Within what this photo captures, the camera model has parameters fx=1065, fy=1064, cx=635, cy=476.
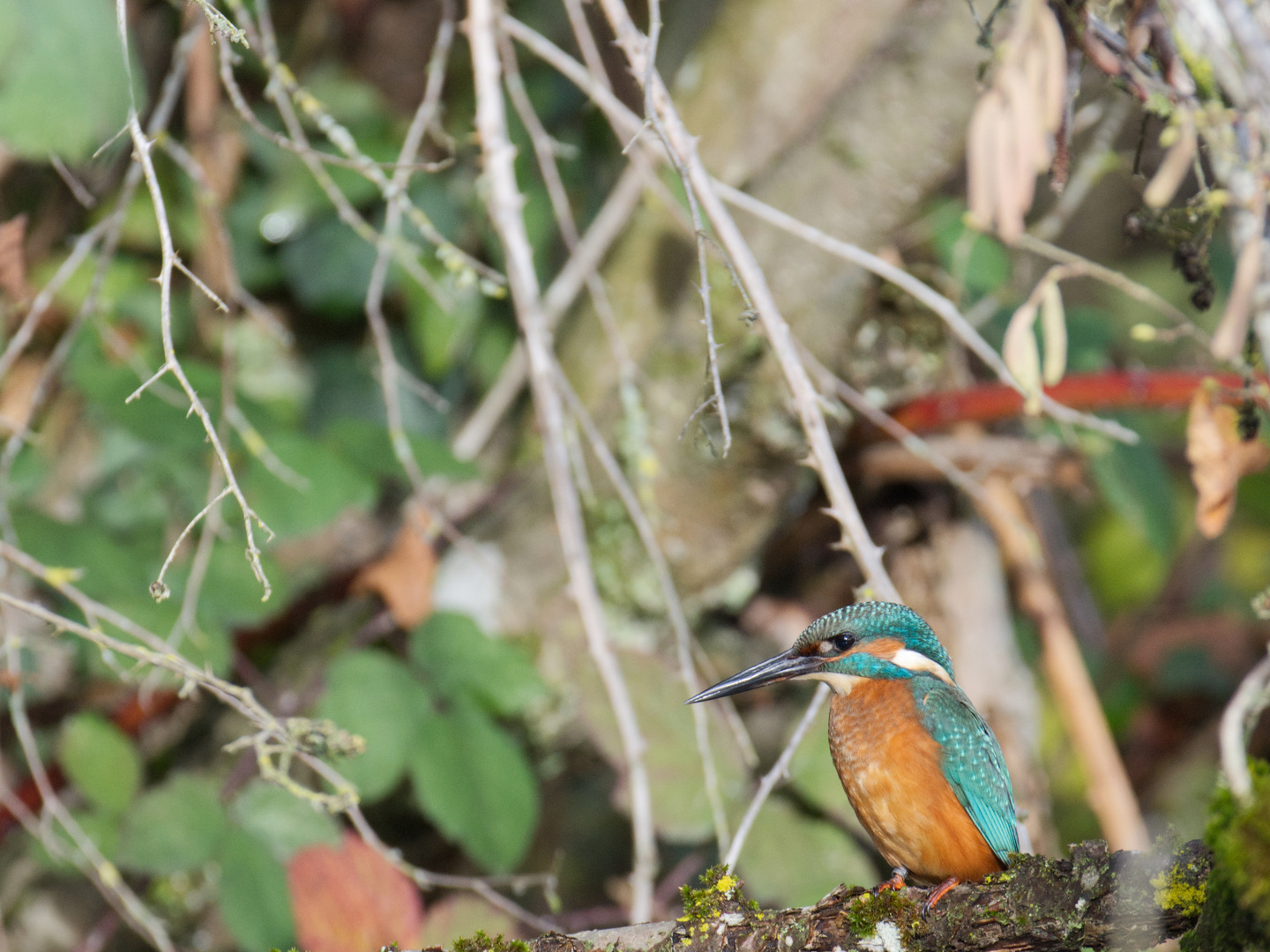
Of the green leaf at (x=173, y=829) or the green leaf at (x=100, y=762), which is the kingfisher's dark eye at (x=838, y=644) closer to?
the green leaf at (x=173, y=829)

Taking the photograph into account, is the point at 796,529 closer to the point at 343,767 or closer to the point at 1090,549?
the point at 343,767

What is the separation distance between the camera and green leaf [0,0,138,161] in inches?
71.2

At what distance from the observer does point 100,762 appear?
2191mm

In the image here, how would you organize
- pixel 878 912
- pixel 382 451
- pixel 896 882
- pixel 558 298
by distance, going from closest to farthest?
1. pixel 878 912
2. pixel 896 882
3. pixel 382 451
4. pixel 558 298

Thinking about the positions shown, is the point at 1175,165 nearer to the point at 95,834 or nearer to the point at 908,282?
the point at 908,282

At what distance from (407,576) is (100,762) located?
2.38ft

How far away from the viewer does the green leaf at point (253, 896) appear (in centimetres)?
190

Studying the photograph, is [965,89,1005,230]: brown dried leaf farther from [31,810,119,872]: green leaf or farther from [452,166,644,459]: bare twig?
[31,810,119,872]: green leaf

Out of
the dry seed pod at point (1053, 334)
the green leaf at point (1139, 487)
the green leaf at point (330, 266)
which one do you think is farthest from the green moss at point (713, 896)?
the green leaf at point (330, 266)

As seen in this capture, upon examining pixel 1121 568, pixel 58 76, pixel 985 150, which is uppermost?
pixel 985 150

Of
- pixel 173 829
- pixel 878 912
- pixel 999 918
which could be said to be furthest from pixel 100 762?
pixel 999 918

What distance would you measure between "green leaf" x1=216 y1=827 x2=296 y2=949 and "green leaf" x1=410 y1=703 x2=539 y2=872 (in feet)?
0.99

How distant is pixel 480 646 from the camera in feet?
7.59

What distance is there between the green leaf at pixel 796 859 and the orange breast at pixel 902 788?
73cm
